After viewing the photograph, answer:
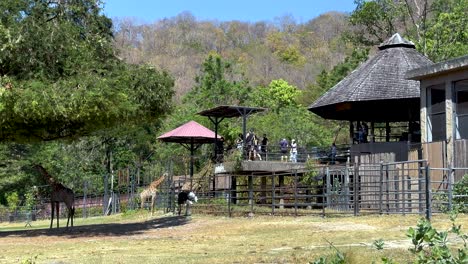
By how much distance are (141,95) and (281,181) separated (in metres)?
14.1

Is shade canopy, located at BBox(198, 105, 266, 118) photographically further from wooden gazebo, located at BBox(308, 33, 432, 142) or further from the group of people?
wooden gazebo, located at BBox(308, 33, 432, 142)

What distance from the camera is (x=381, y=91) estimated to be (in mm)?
27688

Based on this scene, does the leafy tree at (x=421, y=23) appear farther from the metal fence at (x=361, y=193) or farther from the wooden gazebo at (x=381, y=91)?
the metal fence at (x=361, y=193)

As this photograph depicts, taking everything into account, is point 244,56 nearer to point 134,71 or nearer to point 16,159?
point 16,159

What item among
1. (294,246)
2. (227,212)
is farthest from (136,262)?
(227,212)

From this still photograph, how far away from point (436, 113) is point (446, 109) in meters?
0.78

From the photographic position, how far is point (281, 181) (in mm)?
31484

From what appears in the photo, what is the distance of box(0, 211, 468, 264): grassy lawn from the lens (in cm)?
1056

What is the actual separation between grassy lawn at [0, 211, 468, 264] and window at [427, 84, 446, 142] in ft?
20.1

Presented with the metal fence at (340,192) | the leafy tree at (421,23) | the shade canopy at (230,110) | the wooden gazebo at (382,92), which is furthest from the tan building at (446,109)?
the leafy tree at (421,23)

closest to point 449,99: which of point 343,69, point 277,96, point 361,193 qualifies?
point 361,193

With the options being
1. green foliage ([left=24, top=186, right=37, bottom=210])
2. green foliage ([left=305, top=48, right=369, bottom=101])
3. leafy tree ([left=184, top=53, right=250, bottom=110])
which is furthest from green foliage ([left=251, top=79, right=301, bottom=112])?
green foliage ([left=24, top=186, right=37, bottom=210])

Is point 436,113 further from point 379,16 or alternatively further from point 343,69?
point 343,69

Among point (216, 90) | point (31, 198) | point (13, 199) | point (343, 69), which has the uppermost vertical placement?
point (343, 69)
